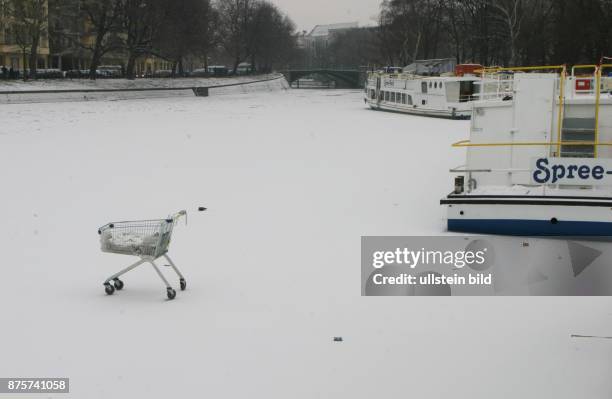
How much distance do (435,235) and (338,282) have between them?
445cm

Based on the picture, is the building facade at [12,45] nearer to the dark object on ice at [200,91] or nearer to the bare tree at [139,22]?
the bare tree at [139,22]

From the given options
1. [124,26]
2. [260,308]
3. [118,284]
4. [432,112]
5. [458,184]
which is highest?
[124,26]

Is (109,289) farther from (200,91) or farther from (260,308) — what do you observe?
(200,91)

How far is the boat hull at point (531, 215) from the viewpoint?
53.1 ft

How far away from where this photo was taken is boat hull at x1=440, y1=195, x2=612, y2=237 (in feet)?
53.1

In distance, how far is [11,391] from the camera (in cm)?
923

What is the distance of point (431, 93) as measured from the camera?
6159cm

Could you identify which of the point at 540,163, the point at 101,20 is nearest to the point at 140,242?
the point at 540,163

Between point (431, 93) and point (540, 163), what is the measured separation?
150ft

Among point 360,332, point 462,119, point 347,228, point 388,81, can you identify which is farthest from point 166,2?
point 360,332

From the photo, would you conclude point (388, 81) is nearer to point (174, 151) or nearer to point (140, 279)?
point (174, 151)

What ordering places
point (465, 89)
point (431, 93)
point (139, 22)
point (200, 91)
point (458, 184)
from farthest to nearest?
1. point (200, 91)
2. point (139, 22)
3. point (431, 93)
4. point (465, 89)
5. point (458, 184)

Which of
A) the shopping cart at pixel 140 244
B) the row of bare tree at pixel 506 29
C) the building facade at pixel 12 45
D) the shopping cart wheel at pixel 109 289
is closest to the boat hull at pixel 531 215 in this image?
the shopping cart at pixel 140 244

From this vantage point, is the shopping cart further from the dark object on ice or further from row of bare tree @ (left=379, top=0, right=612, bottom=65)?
the dark object on ice
